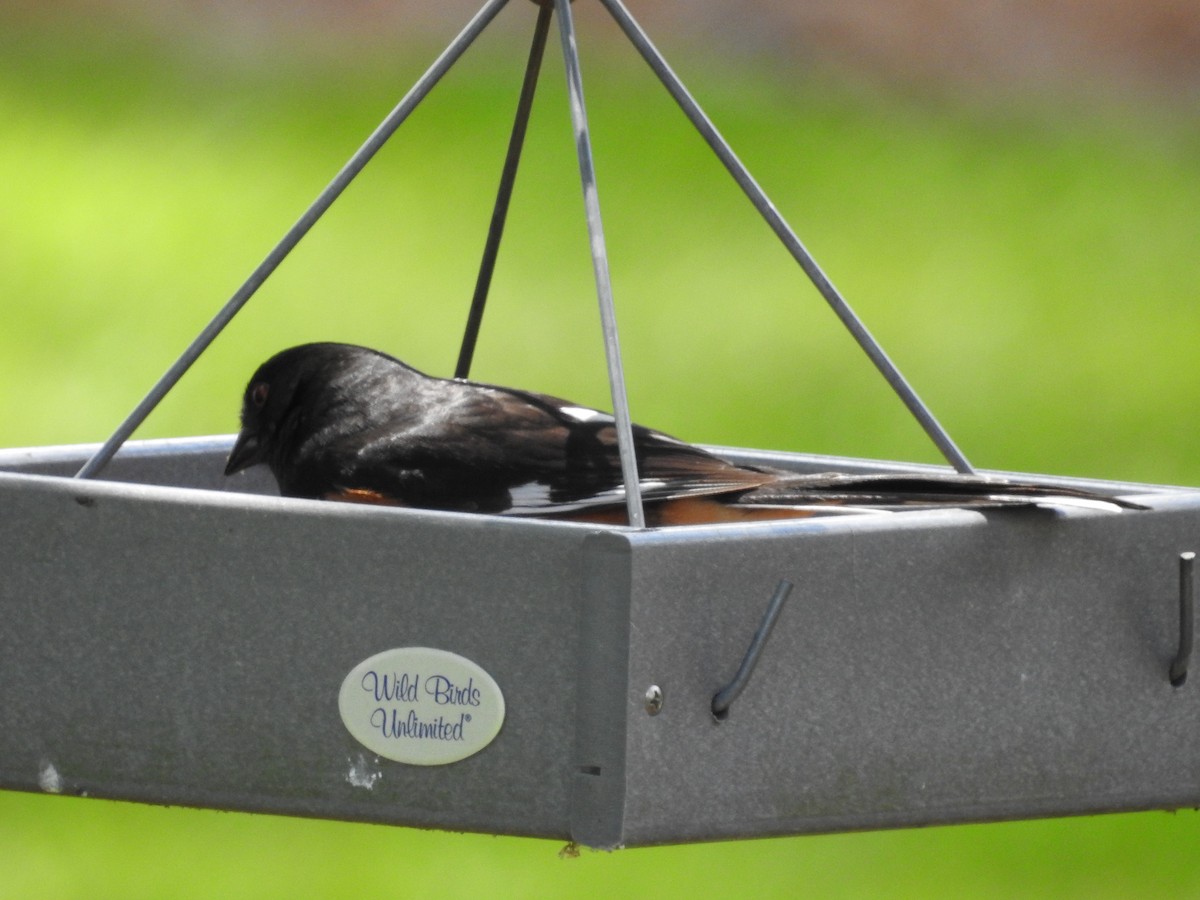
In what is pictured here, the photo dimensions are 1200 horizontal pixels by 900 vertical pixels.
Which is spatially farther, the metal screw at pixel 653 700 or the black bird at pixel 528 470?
the black bird at pixel 528 470

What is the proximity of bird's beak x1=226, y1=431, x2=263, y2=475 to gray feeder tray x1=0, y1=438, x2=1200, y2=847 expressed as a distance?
107 cm

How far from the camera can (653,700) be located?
7.83ft

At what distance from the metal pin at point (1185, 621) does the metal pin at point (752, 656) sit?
55 centimetres

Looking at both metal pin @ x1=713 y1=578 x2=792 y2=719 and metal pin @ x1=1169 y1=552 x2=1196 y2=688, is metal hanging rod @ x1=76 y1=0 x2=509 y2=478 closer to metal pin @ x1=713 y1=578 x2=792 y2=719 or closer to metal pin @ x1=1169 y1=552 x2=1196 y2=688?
metal pin @ x1=713 y1=578 x2=792 y2=719

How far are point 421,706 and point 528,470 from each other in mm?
820

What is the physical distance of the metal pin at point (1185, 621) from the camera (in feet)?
8.77

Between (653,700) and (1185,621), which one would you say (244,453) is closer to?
(653,700)

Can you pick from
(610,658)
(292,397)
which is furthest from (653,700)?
→ (292,397)

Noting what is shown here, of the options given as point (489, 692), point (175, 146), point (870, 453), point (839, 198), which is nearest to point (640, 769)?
point (489, 692)

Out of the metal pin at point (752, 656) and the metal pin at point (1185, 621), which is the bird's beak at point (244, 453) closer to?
the metal pin at point (752, 656)

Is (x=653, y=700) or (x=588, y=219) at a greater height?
(x=588, y=219)

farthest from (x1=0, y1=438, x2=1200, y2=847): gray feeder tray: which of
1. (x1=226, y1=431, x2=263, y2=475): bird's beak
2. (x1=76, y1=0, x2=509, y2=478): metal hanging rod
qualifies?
(x1=226, y1=431, x2=263, y2=475): bird's beak

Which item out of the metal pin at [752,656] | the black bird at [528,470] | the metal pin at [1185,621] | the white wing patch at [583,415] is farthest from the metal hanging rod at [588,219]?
the white wing patch at [583,415]

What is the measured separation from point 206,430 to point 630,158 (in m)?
5.02
